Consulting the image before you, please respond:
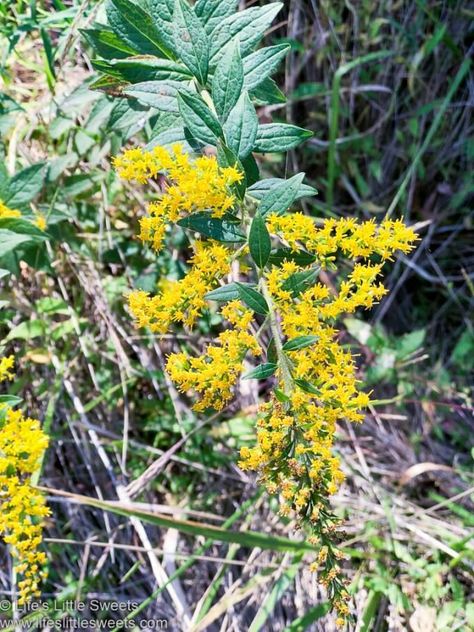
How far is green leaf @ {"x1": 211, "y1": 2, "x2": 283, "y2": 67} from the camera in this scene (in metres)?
1.70

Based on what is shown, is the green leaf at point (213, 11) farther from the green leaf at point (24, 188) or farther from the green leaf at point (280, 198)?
the green leaf at point (24, 188)

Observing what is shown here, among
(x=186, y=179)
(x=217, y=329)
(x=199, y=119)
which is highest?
(x=199, y=119)

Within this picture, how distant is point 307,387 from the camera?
54.8 inches

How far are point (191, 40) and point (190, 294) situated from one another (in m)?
0.66

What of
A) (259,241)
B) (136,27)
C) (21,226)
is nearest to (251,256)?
(259,241)

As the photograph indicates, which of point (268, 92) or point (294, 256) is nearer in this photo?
point (294, 256)

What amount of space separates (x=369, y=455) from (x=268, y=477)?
1.66 metres

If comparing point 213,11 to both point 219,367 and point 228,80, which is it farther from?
point 219,367

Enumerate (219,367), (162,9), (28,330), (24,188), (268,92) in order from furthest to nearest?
(28,330) < (24,188) < (268,92) < (162,9) < (219,367)

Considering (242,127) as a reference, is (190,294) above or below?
below

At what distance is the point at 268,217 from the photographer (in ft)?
5.06

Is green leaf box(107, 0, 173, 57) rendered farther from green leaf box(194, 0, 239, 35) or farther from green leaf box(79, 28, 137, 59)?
green leaf box(194, 0, 239, 35)

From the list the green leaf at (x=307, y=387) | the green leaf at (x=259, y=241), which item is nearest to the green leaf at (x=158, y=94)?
the green leaf at (x=259, y=241)

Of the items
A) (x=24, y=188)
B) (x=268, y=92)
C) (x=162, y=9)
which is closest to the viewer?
(x=162, y=9)
